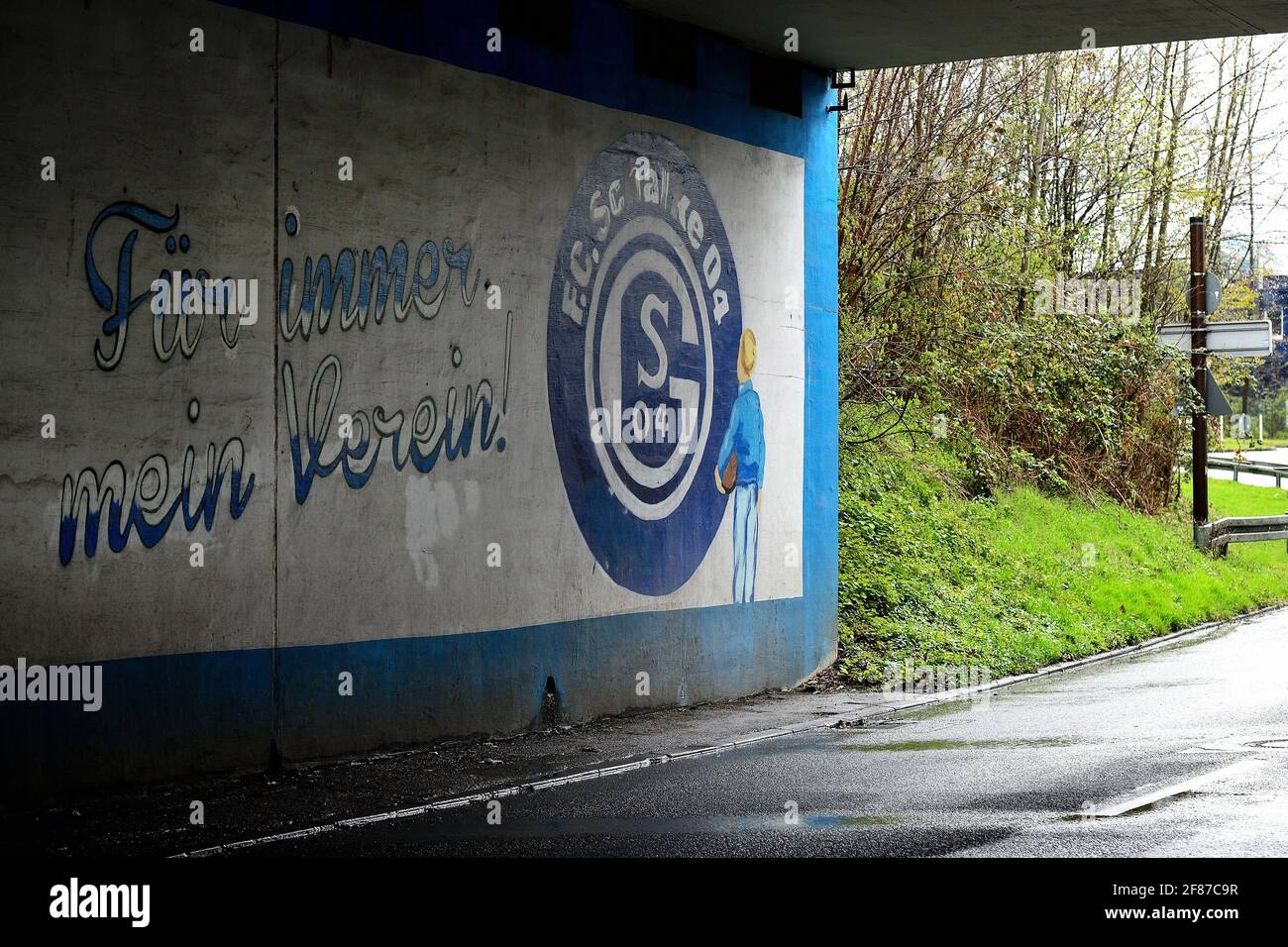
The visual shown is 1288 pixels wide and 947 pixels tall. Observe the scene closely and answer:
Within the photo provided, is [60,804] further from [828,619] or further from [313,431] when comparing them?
[828,619]

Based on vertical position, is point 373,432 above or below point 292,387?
below

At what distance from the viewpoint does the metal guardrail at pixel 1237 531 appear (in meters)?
26.7

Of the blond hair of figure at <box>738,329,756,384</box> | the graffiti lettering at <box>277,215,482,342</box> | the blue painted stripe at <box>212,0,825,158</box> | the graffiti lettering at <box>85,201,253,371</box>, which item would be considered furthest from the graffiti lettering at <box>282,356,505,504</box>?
the blond hair of figure at <box>738,329,756,384</box>

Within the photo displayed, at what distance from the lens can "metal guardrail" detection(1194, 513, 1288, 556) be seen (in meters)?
26.7

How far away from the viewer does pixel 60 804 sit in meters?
8.28

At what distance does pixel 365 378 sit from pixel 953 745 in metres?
5.01

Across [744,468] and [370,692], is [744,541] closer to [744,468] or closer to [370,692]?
[744,468]

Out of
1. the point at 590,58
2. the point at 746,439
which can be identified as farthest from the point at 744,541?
the point at 590,58

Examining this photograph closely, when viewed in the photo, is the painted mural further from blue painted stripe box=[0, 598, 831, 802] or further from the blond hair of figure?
the blond hair of figure

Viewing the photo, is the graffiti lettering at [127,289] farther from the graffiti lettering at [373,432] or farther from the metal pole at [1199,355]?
the metal pole at [1199,355]

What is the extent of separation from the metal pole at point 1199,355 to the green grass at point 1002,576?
2.77ft

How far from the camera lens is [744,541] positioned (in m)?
14.0

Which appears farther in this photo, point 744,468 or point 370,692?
point 744,468
